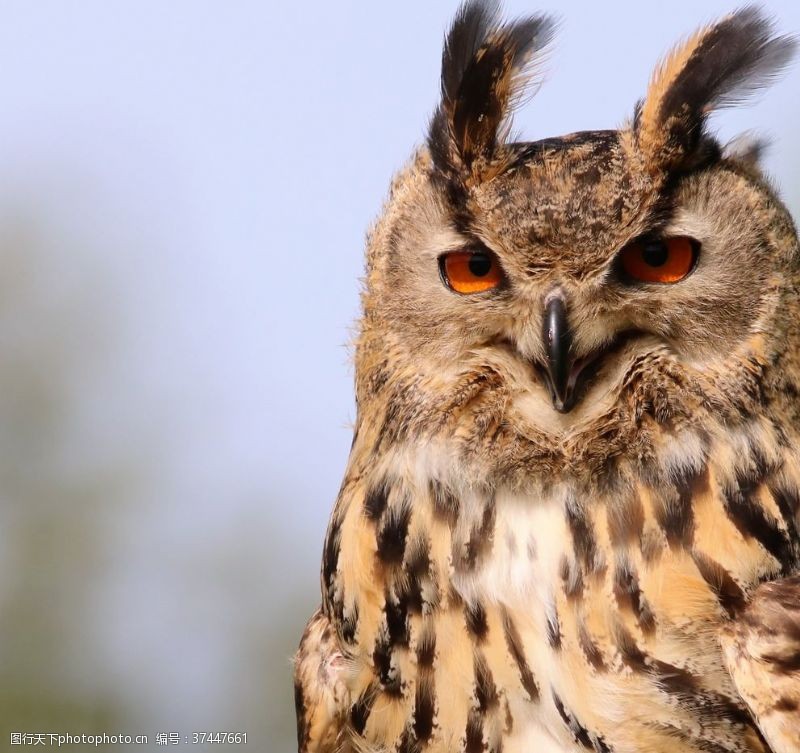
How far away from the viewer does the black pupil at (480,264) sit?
237 cm

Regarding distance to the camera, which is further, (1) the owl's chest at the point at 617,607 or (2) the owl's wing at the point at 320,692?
(2) the owl's wing at the point at 320,692

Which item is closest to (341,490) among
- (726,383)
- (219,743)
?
(726,383)

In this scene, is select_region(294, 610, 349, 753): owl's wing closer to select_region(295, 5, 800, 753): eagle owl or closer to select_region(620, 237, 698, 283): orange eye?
select_region(295, 5, 800, 753): eagle owl

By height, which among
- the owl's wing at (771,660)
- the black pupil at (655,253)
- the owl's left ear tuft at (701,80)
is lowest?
the owl's wing at (771,660)

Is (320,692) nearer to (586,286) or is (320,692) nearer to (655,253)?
(586,286)

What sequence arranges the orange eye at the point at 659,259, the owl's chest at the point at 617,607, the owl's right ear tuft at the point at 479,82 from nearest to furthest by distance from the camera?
the owl's chest at the point at 617,607 → the orange eye at the point at 659,259 → the owl's right ear tuft at the point at 479,82

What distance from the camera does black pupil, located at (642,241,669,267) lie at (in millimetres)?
2309

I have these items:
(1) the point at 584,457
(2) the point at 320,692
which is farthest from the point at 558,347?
(2) the point at 320,692

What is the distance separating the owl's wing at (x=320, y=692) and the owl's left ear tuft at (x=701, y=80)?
1121 mm

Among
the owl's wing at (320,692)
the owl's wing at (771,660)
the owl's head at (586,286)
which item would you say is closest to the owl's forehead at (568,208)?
the owl's head at (586,286)

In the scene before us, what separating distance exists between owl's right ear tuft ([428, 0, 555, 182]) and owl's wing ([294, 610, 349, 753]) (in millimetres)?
962

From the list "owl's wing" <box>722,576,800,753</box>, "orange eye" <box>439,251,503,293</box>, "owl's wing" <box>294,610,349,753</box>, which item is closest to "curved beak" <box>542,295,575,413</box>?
A: "orange eye" <box>439,251,503,293</box>

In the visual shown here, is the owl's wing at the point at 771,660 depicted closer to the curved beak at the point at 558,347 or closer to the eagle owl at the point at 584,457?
the eagle owl at the point at 584,457

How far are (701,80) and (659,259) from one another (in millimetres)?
436
